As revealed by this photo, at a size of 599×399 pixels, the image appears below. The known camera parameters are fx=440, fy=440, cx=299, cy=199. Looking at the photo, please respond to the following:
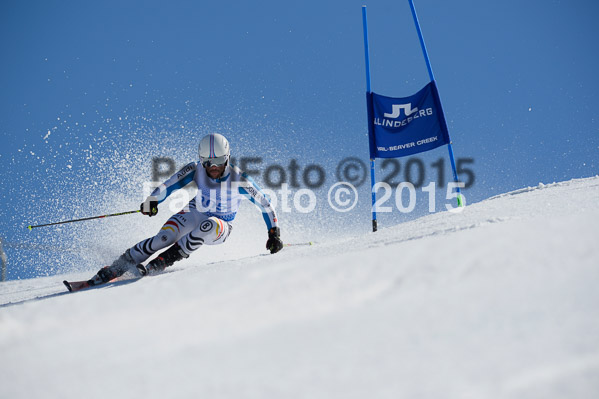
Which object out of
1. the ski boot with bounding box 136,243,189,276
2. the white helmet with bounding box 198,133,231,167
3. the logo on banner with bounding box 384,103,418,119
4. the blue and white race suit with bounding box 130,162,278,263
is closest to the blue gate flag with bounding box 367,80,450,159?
the logo on banner with bounding box 384,103,418,119

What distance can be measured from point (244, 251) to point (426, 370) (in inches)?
277

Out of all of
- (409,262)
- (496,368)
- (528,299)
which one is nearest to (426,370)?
(496,368)

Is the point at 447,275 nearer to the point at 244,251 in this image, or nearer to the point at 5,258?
the point at 244,251

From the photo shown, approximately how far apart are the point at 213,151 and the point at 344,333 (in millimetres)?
3901

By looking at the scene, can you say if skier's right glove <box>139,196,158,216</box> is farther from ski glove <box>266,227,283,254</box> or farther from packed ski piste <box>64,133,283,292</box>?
ski glove <box>266,227,283,254</box>

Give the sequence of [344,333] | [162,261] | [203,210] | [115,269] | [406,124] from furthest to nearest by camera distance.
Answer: [406,124] → [203,210] → [162,261] → [115,269] → [344,333]

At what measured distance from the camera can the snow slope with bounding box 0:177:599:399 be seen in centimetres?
86

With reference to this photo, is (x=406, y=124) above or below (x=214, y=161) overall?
above

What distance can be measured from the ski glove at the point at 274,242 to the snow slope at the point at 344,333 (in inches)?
125

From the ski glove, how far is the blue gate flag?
133 inches

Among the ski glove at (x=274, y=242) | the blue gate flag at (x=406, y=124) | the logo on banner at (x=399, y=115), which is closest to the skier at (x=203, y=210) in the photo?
the ski glove at (x=274, y=242)

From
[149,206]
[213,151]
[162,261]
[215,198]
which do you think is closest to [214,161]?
[213,151]

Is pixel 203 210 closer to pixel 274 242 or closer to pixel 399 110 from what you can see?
pixel 274 242

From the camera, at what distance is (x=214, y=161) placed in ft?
15.4
